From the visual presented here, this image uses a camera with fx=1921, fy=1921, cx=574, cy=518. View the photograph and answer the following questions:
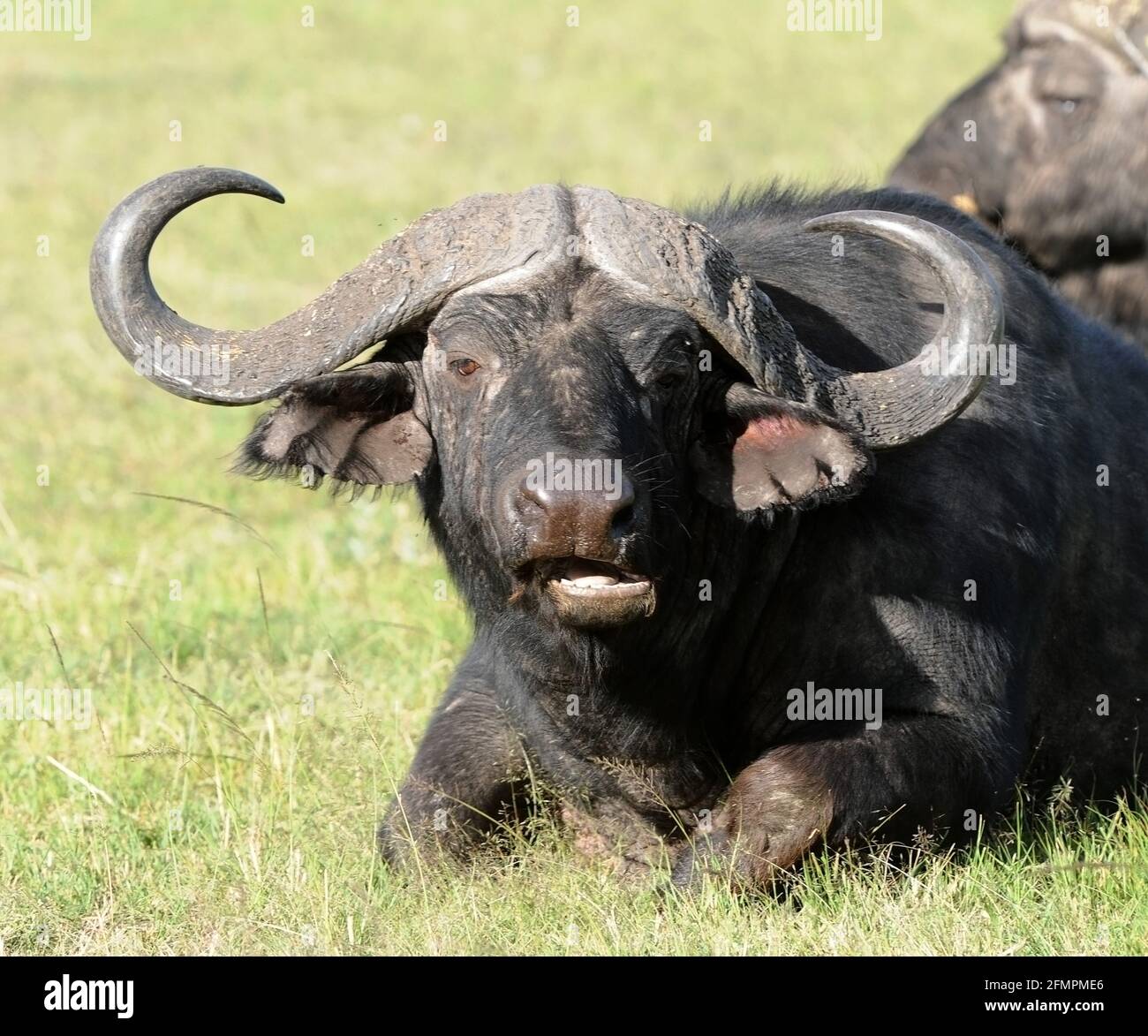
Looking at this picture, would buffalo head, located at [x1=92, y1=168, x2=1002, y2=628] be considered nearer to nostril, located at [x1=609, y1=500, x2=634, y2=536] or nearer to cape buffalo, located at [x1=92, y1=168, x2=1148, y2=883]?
cape buffalo, located at [x1=92, y1=168, x2=1148, y2=883]

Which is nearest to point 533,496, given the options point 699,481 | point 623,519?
point 623,519

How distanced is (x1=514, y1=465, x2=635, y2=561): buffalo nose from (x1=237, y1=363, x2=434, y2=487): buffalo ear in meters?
0.88

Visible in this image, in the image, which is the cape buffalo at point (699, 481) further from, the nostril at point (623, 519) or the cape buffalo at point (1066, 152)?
the cape buffalo at point (1066, 152)

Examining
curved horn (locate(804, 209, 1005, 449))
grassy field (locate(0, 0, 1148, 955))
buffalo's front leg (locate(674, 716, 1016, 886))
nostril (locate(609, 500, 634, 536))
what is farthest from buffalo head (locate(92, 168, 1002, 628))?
buffalo's front leg (locate(674, 716, 1016, 886))

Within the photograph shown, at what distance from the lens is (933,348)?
17.7ft

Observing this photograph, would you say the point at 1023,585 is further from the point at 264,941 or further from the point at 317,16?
the point at 317,16

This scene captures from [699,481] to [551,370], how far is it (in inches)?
26.4

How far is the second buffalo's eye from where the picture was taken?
5375mm

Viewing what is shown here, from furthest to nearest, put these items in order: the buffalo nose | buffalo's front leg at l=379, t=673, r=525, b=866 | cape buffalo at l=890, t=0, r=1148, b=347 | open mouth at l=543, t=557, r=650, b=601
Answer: cape buffalo at l=890, t=0, r=1148, b=347, buffalo's front leg at l=379, t=673, r=525, b=866, open mouth at l=543, t=557, r=650, b=601, the buffalo nose

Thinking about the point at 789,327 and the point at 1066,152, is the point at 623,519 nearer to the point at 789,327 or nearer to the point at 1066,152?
the point at 789,327

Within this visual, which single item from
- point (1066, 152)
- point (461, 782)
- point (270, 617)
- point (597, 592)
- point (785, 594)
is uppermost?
point (1066, 152)

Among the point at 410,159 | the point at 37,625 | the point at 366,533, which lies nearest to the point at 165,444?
the point at 366,533

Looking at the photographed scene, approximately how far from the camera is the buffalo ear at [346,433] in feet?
18.1

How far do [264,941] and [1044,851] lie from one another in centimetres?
234
